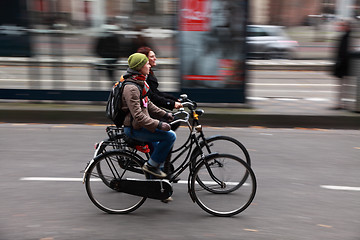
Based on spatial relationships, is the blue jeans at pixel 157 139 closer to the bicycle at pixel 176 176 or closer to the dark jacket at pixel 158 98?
the bicycle at pixel 176 176


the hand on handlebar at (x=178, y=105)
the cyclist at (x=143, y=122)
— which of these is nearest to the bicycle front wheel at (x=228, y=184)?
the cyclist at (x=143, y=122)

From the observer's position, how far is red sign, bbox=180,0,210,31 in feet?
28.3

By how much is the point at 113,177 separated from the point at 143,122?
0.70 metres

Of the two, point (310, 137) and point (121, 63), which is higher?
point (121, 63)

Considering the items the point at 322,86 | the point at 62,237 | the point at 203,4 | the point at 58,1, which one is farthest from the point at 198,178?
the point at 322,86

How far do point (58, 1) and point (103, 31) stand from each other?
1029 millimetres

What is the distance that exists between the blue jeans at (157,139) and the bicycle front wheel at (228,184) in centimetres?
35

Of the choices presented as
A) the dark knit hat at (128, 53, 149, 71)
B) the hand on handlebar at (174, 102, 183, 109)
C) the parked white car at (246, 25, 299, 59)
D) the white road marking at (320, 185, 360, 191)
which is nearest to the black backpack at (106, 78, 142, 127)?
the dark knit hat at (128, 53, 149, 71)

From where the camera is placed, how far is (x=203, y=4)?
8.64 meters

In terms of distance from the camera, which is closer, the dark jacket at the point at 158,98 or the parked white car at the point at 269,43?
the dark jacket at the point at 158,98

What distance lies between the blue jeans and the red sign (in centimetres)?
469

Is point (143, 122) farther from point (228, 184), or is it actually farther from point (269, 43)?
point (269, 43)

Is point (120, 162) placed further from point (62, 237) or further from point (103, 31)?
point (103, 31)

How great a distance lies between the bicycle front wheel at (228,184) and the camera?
4.42m
